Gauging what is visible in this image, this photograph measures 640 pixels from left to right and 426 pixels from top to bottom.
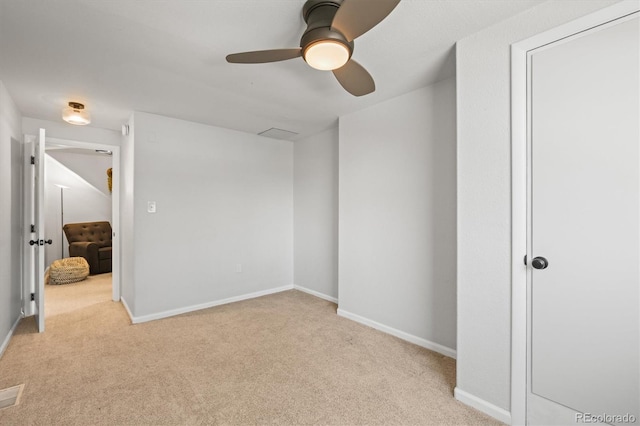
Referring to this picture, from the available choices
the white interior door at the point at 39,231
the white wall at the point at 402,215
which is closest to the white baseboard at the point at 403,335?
the white wall at the point at 402,215

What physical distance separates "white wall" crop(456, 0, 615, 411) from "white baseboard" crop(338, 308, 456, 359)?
2.04ft

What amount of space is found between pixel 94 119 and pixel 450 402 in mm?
4510

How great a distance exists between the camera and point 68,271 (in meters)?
4.79

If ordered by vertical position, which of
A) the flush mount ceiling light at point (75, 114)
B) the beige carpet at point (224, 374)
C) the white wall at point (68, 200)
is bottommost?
the beige carpet at point (224, 374)

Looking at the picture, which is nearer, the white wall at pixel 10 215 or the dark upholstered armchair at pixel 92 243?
the white wall at pixel 10 215

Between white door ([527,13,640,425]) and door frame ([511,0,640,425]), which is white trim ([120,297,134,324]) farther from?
white door ([527,13,640,425])

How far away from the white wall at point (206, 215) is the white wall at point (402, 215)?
136 centimetres

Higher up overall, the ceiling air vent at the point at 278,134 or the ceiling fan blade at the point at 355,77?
the ceiling air vent at the point at 278,134

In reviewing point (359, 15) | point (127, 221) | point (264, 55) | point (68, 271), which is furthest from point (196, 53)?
point (68, 271)

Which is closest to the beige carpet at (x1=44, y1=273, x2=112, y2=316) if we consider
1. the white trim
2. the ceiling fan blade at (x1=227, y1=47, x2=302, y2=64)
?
the white trim

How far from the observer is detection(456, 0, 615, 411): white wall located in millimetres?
1701

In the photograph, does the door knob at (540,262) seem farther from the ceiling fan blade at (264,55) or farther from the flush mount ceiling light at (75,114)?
the flush mount ceiling light at (75,114)

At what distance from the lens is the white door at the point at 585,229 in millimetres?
1375

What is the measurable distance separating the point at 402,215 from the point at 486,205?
108 centimetres
